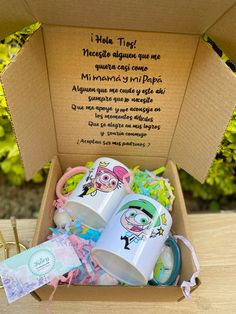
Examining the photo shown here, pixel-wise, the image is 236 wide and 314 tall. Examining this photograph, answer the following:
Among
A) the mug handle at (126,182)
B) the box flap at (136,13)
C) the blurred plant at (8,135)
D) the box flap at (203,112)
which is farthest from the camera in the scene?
the blurred plant at (8,135)

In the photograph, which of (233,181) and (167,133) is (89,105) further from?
(233,181)

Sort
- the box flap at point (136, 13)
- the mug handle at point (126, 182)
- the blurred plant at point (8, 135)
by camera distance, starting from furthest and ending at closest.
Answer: the blurred plant at point (8, 135) → the mug handle at point (126, 182) → the box flap at point (136, 13)

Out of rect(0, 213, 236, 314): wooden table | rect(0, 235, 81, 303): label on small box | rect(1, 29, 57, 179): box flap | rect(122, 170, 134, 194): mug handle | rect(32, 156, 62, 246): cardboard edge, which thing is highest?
rect(1, 29, 57, 179): box flap

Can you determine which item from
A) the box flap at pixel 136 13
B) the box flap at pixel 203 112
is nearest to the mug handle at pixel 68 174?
the box flap at pixel 203 112

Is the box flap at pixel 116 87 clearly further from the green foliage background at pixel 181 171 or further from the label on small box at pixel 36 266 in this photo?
the label on small box at pixel 36 266

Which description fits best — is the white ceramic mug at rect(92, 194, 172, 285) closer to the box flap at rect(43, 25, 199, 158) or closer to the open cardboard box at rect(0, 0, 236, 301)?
the open cardboard box at rect(0, 0, 236, 301)

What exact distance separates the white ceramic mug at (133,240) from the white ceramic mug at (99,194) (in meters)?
0.04

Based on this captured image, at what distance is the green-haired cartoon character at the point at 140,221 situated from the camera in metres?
0.66

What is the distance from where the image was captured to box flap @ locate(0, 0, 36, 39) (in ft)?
1.93

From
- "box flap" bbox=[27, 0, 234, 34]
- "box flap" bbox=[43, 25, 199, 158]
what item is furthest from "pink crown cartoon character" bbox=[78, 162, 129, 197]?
"box flap" bbox=[27, 0, 234, 34]

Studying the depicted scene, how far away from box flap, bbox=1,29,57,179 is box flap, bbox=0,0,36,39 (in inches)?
1.5

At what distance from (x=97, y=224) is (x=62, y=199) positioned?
4.2 inches

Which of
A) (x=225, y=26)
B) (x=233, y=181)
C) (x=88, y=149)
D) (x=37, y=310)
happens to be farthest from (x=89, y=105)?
(x=233, y=181)

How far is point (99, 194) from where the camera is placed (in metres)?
0.76
